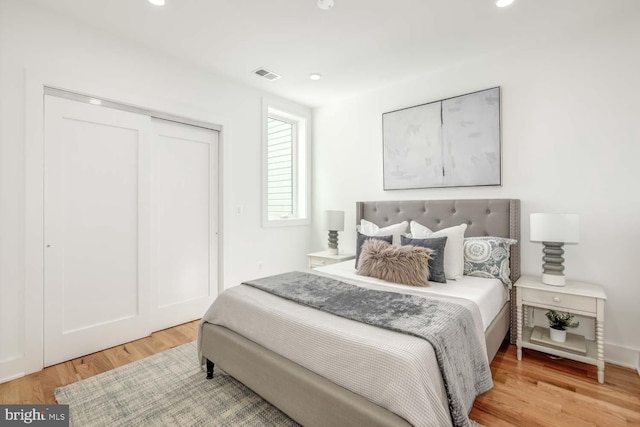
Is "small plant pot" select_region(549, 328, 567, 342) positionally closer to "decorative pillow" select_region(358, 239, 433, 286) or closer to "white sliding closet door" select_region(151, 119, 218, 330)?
"decorative pillow" select_region(358, 239, 433, 286)

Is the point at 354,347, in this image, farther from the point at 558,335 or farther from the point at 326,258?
the point at 326,258

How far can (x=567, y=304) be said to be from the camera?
2250 mm

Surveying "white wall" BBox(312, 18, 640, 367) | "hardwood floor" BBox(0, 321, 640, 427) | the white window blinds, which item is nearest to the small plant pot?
"hardwood floor" BBox(0, 321, 640, 427)

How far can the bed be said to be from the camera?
1275 mm

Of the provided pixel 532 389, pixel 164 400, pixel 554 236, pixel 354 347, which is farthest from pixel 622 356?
pixel 164 400

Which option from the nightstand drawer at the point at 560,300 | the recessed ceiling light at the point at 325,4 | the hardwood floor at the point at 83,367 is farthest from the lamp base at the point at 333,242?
the recessed ceiling light at the point at 325,4

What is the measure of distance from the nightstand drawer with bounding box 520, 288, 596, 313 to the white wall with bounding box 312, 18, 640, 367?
1.43ft

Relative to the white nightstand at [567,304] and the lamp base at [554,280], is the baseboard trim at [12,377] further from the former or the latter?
the lamp base at [554,280]

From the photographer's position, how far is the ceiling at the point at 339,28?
222 centimetres

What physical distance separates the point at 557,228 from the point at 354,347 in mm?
1909

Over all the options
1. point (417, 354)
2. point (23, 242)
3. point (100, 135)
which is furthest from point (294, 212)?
point (417, 354)

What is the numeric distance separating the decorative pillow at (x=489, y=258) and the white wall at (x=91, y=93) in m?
2.42

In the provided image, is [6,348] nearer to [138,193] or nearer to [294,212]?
[138,193]

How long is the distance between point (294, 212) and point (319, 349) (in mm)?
3081
